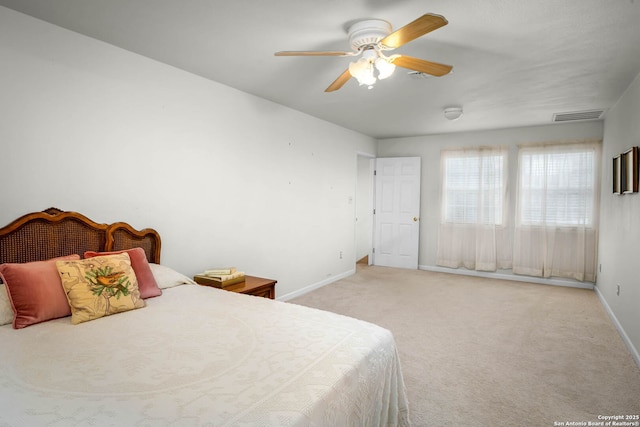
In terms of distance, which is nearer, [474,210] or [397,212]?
[474,210]

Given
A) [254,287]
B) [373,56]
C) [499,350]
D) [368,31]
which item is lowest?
[499,350]

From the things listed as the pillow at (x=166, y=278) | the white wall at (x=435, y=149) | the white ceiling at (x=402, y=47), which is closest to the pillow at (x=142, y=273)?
the pillow at (x=166, y=278)

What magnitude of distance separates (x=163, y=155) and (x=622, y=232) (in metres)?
4.43

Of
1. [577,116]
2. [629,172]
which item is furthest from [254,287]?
[577,116]

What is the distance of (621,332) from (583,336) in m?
0.36

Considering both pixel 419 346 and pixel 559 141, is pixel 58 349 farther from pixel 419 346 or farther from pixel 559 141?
pixel 559 141

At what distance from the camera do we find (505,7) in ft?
6.42

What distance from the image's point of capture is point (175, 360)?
145cm

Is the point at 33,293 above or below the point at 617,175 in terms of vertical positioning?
below

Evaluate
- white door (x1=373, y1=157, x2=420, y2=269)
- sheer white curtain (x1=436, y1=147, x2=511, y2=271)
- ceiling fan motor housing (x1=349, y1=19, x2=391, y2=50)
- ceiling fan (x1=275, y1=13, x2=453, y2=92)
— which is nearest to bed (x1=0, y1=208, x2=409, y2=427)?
ceiling fan (x1=275, y1=13, x2=453, y2=92)

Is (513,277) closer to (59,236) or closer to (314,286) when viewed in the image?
(314,286)

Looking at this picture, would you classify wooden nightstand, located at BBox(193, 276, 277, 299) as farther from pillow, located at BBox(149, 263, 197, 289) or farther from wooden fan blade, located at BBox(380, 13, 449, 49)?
wooden fan blade, located at BBox(380, 13, 449, 49)

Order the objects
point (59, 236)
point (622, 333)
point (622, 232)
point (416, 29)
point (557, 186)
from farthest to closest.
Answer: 1. point (557, 186)
2. point (622, 232)
3. point (622, 333)
4. point (59, 236)
5. point (416, 29)

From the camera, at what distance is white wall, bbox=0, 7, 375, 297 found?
2225mm
